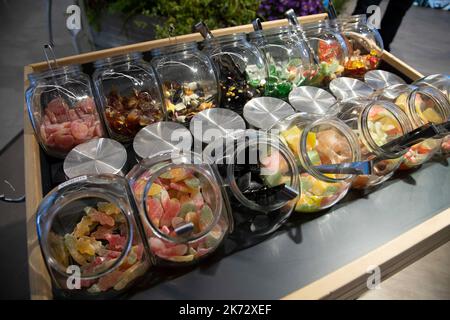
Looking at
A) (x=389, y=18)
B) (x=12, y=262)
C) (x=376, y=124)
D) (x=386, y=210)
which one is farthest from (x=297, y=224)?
(x=389, y=18)

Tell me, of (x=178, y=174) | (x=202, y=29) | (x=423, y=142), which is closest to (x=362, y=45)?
(x=423, y=142)

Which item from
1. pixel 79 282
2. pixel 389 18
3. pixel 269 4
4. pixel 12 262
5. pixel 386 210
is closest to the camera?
pixel 79 282

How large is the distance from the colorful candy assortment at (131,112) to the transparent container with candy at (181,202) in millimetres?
267

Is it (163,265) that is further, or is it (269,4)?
(269,4)

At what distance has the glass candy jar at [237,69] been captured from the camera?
0.99 m

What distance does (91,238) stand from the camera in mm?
638

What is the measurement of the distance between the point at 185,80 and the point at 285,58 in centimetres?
39

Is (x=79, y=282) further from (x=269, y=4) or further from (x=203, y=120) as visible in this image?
(x=269, y=4)

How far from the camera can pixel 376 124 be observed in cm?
84

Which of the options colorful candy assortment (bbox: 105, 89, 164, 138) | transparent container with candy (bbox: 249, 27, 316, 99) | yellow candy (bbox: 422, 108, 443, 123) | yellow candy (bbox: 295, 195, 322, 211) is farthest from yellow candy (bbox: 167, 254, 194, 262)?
yellow candy (bbox: 422, 108, 443, 123)

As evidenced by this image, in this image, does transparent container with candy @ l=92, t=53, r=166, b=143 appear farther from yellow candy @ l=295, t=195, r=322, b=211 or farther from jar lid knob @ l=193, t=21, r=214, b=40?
yellow candy @ l=295, t=195, r=322, b=211

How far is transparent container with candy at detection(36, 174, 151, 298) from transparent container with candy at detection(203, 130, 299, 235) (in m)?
0.22

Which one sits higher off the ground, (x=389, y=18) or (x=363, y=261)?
(x=389, y=18)

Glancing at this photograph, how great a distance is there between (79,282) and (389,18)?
2660 millimetres
